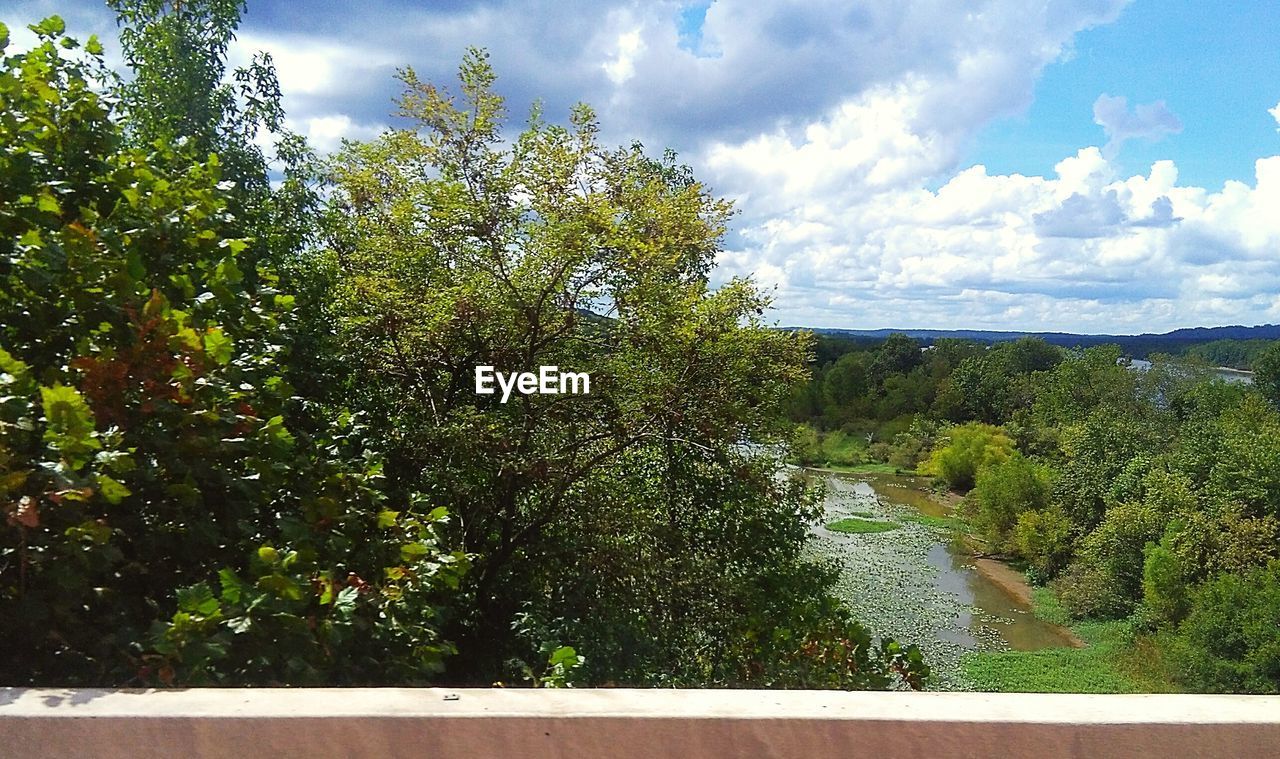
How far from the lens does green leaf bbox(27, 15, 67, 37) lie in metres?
2.57

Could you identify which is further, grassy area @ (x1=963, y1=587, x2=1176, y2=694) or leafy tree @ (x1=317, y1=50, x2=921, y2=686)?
grassy area @ (x1=963, y1=587, x2=1176, y2=694)

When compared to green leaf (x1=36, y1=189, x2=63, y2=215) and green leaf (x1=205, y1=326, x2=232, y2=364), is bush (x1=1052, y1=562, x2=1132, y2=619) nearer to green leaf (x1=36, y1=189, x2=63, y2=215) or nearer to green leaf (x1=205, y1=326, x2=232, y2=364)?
green leaf (x1=205, y1=326, x2=232, y2=364)

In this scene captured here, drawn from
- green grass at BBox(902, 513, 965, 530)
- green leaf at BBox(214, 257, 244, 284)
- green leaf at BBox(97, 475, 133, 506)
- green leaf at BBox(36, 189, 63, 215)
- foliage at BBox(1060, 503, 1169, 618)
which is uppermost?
green leaf at BBox(36, 189, 63, 215)

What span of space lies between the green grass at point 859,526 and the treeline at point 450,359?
12.6ft

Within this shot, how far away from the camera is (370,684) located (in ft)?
6.77

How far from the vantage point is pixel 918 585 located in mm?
11422

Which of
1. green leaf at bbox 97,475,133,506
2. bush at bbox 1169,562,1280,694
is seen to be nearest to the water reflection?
bush at bbox 1169,562,1280,694

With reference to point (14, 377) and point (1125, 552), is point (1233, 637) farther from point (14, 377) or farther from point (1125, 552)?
point (14, 377)

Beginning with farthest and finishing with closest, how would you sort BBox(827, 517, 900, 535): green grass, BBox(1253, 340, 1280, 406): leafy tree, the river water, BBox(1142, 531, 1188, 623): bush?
BBox(1253, 340, 1280, 406): leafy tree < BBox(1142, 531, 1188, 623): bush < BBox(827, 517, 900, 535): green grass < the river water

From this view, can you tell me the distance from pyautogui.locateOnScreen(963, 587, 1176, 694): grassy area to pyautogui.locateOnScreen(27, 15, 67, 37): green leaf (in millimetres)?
10706

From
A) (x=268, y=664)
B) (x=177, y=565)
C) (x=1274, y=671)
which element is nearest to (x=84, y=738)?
(x=268, y=664)

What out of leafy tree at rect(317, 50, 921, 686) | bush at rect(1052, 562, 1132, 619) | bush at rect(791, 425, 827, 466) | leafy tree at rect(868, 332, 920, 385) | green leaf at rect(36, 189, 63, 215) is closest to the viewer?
green leaf at rect(36, 189, 63, 215)

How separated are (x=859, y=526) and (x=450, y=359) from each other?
6.71 meters

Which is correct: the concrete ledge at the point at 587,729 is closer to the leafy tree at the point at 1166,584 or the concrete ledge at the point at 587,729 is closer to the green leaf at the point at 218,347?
the green leaf at the point at 218,347
